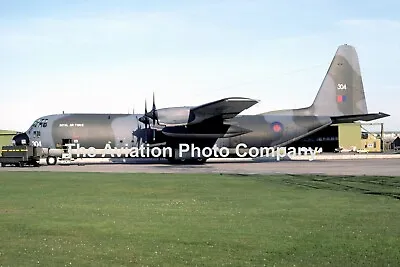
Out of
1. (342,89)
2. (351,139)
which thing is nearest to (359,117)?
(342,89)

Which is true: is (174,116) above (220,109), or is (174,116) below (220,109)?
below

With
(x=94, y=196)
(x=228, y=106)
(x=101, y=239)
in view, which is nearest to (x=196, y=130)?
(x=228, y=106)

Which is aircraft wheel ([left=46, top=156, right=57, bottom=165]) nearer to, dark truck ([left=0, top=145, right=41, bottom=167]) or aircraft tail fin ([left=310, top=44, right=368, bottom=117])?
dark truck ([left=0, top=145, right=41, bottom=167])

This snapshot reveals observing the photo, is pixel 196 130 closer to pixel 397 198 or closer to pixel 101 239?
pixel 397 198

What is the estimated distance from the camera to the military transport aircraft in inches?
1518

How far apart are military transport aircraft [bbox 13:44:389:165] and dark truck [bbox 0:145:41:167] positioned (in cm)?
192

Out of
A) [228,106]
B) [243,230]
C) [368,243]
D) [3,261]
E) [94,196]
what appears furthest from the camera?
[228,106]

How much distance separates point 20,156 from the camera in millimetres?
38031

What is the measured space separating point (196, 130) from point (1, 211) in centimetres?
2642

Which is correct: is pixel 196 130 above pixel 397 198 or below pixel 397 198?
above

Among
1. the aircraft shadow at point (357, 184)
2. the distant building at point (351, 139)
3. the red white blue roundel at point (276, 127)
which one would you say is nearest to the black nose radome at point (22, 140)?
the red white blue roundel at point (276, 127)

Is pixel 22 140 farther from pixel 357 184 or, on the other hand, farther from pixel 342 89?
pixel 357 184

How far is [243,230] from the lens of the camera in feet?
35.3

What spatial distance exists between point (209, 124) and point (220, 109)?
2.58 metres
